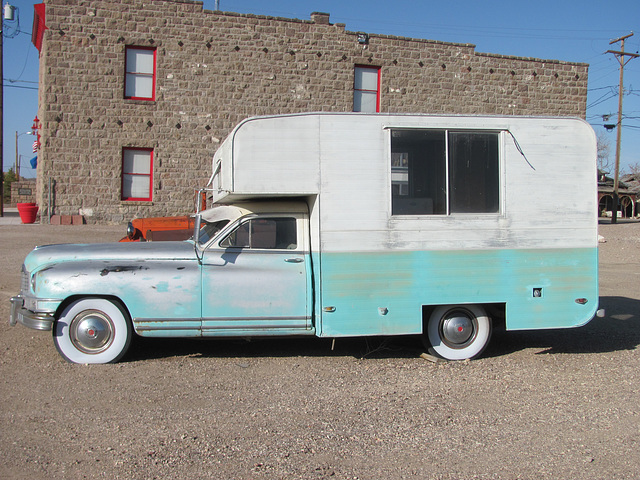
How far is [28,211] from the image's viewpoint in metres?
18.0

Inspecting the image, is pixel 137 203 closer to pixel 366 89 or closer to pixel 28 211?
pixel 28 211

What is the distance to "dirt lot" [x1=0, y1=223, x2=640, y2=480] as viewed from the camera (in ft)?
12.1

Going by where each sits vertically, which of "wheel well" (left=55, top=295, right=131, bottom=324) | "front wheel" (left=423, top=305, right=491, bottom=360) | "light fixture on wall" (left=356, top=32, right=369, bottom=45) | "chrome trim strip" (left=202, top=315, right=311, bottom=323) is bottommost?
"front wheel" (left=423, top=305, right=491, bottom=360)

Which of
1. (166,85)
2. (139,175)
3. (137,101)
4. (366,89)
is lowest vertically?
(139,175)

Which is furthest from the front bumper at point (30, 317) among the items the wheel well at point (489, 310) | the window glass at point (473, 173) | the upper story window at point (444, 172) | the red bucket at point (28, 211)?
the red bucket at point (28, 211)

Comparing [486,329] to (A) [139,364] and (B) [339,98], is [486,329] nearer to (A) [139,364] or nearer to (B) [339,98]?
(A) [139,364]

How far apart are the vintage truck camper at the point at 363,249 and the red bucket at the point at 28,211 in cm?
1352

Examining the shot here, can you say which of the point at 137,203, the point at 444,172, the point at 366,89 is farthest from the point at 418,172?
the point at 366,89

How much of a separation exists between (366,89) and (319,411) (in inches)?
655

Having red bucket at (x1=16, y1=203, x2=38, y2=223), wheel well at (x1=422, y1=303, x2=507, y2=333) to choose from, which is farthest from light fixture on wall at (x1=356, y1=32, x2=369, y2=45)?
wheel well at (x1=422, y1=303, x2=507, y2=333)

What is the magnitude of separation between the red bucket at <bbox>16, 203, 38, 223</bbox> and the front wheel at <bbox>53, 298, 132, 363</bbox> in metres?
13.9

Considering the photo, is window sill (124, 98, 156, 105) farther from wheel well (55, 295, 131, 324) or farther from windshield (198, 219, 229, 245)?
wheel well (55, 295, 131, 324)

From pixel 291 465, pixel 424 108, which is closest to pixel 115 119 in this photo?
pixel 424 108

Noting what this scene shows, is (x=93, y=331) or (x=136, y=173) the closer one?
(x=93, y=331)
